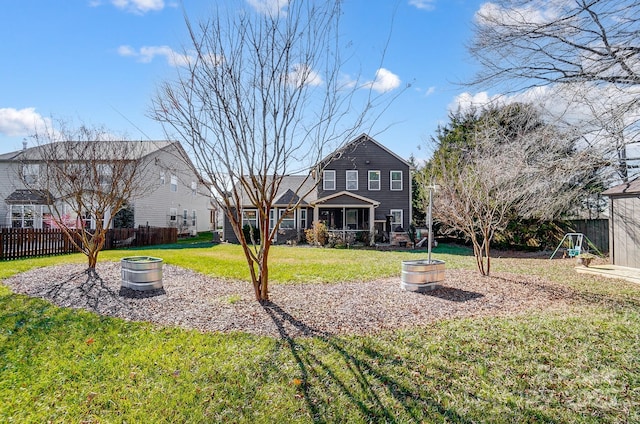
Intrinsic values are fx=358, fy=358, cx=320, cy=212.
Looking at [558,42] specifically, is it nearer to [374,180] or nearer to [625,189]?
Result: [625,189]

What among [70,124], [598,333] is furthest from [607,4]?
[70,124]

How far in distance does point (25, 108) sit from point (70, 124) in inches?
63.7

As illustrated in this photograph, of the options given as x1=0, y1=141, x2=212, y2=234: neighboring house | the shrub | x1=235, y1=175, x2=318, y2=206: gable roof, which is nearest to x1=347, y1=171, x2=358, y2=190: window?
x1=235, y1=175, x2=318, y2=206: gable roof

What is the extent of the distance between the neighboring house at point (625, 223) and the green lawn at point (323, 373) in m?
7.18

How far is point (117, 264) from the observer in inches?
452

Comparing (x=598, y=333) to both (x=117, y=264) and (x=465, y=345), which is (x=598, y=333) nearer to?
(x=465, y=345)

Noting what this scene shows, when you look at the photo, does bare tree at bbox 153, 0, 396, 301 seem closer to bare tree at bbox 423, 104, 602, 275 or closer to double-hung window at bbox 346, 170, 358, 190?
bare tree at bbox 423, 104, 602, 275

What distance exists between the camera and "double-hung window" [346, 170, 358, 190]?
24062mm

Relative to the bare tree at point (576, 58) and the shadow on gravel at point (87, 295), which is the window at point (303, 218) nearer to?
the shadow on gravel at point (87, 295)

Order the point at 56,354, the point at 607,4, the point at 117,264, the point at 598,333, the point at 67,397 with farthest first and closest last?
the point at 117,264, the point at 607,4, the point at 598,333, the point at 56,354, the point at 67,397

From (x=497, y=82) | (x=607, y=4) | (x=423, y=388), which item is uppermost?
(x=607, y=4)

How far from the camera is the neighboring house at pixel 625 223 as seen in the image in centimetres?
1092

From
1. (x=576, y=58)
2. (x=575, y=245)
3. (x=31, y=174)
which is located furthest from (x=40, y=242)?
(x=575, y=245)

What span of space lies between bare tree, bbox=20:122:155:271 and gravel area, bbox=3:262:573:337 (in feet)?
4.69
